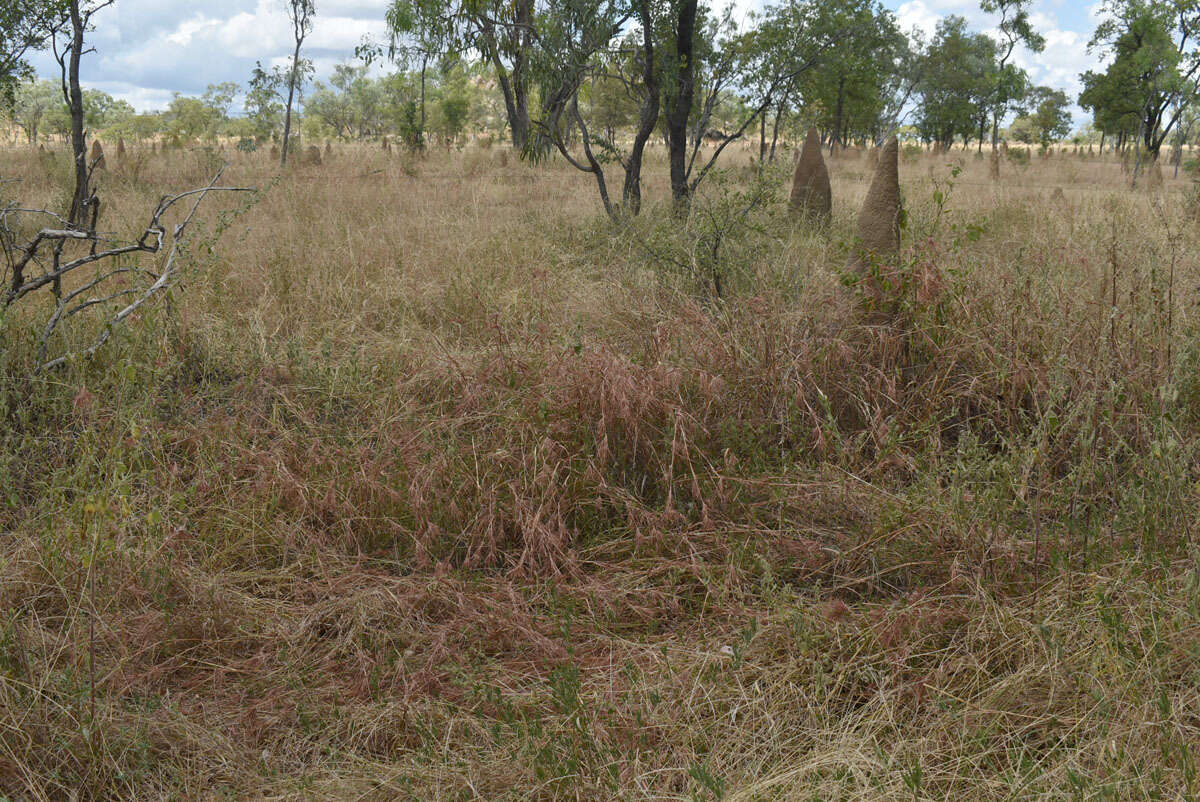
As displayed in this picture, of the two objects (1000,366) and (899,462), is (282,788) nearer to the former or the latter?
(899,462)

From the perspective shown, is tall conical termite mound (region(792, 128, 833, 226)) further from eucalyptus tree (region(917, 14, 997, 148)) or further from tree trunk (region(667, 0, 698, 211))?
eucalyptus tree (region(917, 14, 997, 148))

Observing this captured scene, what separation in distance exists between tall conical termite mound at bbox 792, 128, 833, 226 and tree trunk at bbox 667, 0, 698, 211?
133 centimetres

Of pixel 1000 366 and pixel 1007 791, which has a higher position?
pixel 1000 366

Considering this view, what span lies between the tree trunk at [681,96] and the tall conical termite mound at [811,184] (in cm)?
133

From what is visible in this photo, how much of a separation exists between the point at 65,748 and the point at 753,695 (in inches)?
74.8

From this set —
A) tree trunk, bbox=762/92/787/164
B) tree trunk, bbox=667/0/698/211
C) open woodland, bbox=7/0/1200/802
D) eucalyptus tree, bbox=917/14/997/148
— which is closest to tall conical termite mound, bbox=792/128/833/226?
tree trunk, bbox=762/92/787/164

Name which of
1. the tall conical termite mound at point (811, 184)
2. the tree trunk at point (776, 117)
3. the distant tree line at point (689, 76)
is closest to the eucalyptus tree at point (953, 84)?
the distant tree line at point (689, 76)

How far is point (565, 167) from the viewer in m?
17.9

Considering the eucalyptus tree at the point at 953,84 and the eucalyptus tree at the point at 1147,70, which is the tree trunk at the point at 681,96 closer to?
the eucalyptus tree at the point at 1147,70

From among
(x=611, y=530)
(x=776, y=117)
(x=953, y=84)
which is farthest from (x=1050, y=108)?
(x=611, y=530)

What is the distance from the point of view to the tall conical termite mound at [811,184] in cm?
951

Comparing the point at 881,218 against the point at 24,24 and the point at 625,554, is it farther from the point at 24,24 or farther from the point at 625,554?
the point at 24,24

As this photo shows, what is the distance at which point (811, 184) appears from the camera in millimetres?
9625

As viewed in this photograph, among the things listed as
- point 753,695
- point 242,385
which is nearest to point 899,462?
point 753,695
